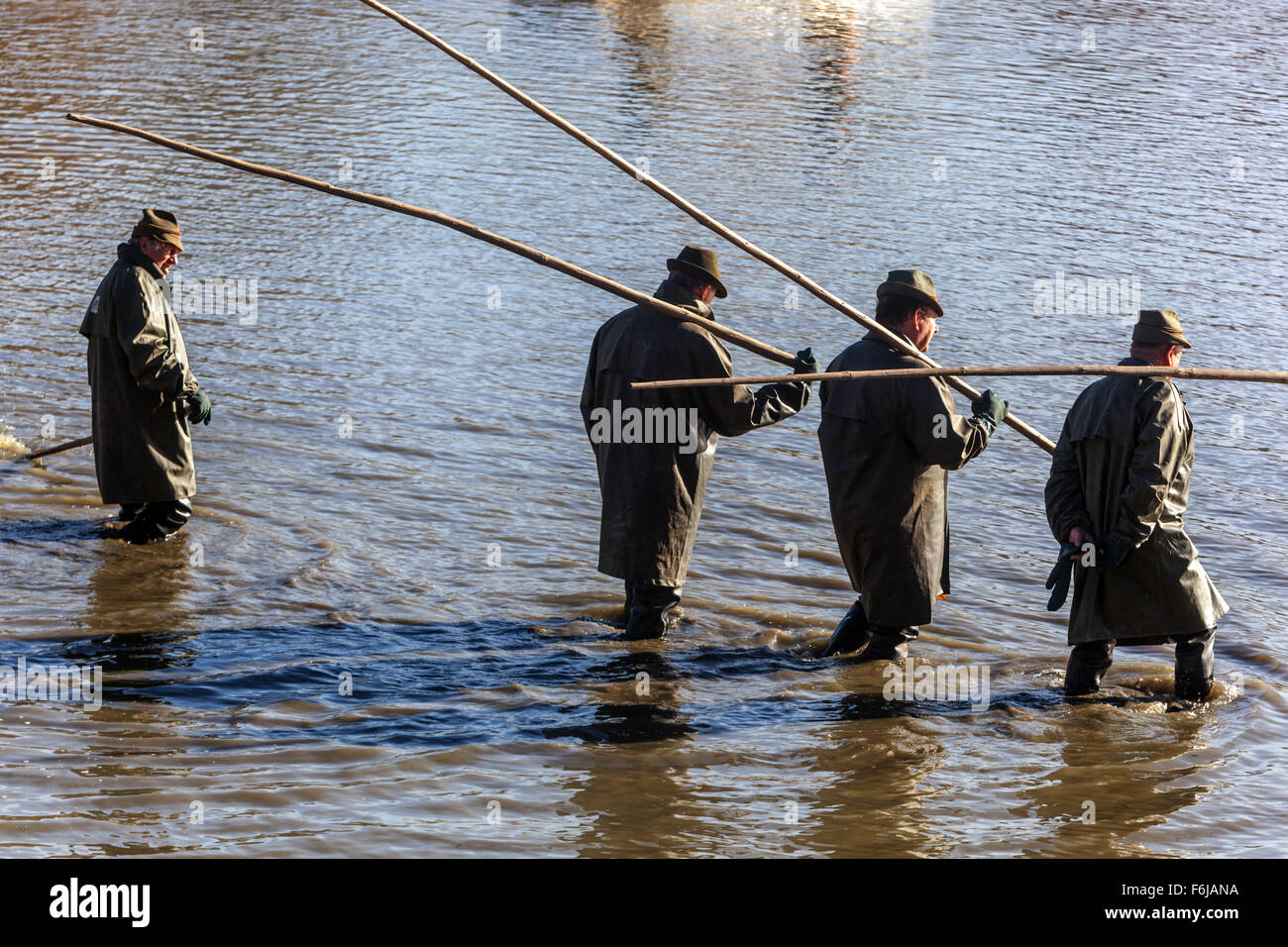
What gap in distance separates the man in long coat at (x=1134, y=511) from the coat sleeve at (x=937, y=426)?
1.45ft

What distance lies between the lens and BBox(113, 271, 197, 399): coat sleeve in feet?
23.1

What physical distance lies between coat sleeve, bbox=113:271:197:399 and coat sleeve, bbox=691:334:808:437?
271cm

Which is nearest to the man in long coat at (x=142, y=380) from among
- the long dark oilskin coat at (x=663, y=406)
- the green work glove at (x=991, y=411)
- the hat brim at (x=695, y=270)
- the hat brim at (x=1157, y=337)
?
the long dark oilskin coat at (x=663, y=406)

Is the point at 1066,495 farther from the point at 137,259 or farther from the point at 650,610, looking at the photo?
the point at 137,259

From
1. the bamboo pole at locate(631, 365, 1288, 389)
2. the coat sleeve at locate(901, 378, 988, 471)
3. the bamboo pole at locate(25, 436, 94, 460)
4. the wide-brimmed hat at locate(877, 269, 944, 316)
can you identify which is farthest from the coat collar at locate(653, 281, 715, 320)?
the bamboo pole at locate(25, 436, 94, 460)

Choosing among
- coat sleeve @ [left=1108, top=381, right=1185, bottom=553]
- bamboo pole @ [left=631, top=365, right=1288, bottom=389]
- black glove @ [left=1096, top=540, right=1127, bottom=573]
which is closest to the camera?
bamboo pole @ [left=631, top=365, right=1288, bottom=389]

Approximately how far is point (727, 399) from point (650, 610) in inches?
42.3

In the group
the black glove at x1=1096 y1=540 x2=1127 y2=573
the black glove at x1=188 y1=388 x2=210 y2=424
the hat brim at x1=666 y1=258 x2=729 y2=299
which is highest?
the hat brim at x1=666 y1=258 x2=729 y2=299

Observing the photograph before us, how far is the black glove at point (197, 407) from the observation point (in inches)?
288

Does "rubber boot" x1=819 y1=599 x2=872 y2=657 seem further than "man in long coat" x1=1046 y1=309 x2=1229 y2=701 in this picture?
Yes

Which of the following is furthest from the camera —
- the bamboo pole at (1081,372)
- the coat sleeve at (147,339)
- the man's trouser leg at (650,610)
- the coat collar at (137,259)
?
the coat collar at (137,259)

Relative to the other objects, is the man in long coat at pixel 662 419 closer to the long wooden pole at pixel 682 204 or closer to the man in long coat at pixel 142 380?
the long wooden pole at pixel 682 204

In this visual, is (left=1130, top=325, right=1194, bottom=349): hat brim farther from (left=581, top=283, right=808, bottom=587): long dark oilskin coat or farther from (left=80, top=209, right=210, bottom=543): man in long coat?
(left=80, top=209, right=210, bottom=543): man in long coat

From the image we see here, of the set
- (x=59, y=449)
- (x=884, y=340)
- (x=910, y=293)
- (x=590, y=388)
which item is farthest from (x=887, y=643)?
(x=59, y=449)
